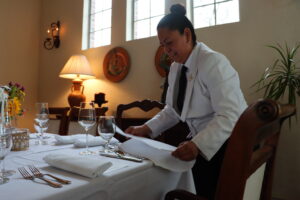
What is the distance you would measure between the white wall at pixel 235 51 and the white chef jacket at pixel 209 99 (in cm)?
117

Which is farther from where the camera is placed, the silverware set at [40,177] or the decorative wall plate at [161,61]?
the decorative wall plate at [161,61]

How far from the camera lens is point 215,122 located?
2.86 ft

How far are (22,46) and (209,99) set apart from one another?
12.2 ft

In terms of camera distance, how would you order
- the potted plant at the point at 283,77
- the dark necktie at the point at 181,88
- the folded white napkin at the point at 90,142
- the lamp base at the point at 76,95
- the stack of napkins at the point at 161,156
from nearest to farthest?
1. the stack of napkins at the point at 161,156
2. the folded white napkin at the point at 90,142
3. the dark necktie at the point at 181,88
4. the potted plant at the point at 283,77
5. the lamp base at the point at 76,95

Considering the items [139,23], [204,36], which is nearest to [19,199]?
[204,36]

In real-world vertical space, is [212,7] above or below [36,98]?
above

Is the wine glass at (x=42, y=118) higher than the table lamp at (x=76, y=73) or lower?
lower

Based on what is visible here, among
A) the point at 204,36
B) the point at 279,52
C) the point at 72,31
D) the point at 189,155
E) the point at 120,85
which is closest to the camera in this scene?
the point at 189,155

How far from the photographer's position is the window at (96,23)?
10.9 ft

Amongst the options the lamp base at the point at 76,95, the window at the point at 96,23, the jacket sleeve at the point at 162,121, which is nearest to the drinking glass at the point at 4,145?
the jacket sleeve at the point at 162,121

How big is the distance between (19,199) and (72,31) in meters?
3.50

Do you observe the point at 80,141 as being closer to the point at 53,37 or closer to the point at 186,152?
the point at 186,152

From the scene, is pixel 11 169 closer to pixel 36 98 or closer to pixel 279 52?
pixel 279 52

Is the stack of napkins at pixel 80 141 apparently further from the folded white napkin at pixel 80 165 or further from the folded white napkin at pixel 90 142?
the folded white napkin at pixel 80 165
